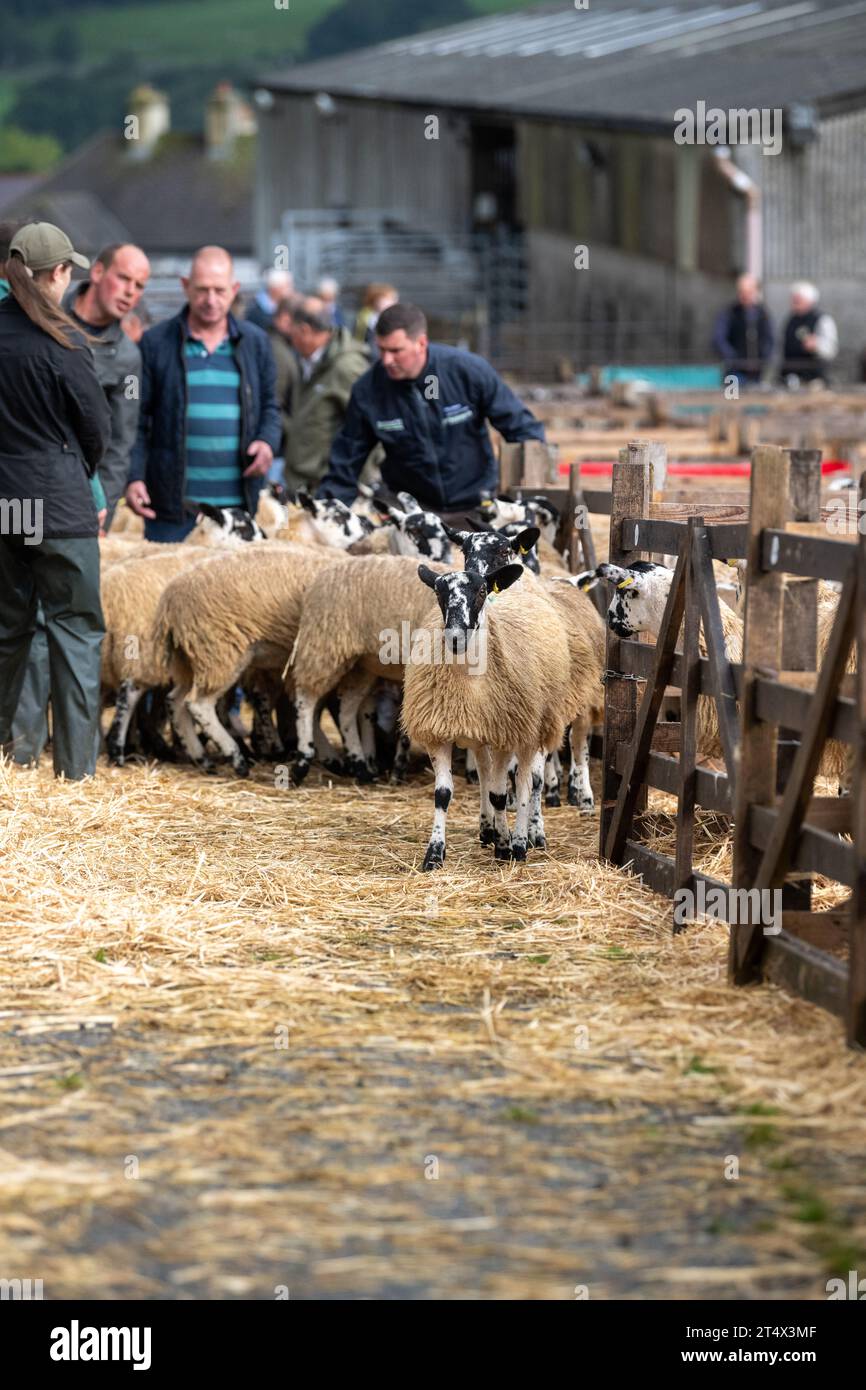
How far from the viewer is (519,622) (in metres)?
7.77

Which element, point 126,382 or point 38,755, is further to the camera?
point 126,382

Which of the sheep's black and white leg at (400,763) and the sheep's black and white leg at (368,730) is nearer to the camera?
the sheep's black and white leg at (400,763)

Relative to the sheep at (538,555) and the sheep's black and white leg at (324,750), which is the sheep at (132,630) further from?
the sheep at (538,555)

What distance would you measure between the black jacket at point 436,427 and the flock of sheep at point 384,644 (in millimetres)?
299

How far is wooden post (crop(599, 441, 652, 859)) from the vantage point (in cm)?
750

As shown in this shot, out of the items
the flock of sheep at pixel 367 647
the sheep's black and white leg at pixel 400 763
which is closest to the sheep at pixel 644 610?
the flock of sheep at pixel 367 647

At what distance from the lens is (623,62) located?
146 ft

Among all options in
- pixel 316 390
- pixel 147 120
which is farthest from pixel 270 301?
pixel 147 120

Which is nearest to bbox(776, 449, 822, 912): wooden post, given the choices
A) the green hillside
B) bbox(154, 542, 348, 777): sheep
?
bbox(154, 542, 348, 777): sheep

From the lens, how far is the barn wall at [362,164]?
49.4 meters

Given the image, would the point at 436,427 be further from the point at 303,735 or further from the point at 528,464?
the point at 303,735

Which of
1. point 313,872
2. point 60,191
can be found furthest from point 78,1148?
point 60,191

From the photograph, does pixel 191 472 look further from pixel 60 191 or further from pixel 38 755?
pixel 60 191
